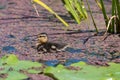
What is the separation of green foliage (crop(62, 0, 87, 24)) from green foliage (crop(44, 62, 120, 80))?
5.31 ft

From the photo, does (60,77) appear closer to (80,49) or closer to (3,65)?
(3,65)

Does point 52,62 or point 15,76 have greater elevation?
point 15,76

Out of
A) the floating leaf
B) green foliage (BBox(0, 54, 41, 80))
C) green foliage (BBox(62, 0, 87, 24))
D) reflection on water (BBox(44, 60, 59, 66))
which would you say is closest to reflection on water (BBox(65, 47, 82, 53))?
reflection on water (BBox(44, 60, 59, 66))

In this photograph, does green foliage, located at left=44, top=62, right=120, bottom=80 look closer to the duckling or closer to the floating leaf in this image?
the floating leaf

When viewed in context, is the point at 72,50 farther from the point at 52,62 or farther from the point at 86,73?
the point at 86,73

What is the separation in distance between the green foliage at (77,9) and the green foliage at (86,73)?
162cm

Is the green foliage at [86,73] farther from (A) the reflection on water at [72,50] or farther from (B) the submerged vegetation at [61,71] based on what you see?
(A) the reflection on water at [72,50]

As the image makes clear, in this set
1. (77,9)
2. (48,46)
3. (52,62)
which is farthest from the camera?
(77,9)

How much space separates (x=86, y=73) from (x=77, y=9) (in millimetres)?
1875

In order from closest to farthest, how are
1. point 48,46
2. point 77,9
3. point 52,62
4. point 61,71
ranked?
point 61,71 < point 52,62 < point 48,46 < point 77,9

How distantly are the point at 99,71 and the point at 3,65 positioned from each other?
35cm

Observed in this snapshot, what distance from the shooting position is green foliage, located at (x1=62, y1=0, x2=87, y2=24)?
285 centimetres

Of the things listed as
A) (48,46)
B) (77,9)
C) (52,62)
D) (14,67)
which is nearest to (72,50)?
(48,46)

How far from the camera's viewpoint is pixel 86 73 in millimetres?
1182
